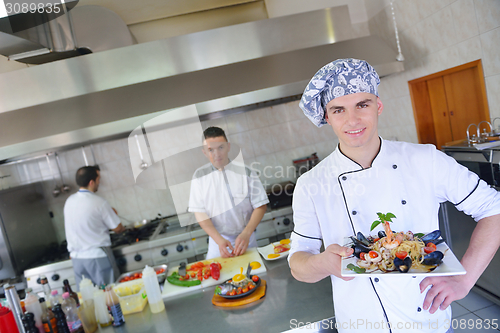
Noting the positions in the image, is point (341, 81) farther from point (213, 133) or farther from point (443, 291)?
point (213, 133)

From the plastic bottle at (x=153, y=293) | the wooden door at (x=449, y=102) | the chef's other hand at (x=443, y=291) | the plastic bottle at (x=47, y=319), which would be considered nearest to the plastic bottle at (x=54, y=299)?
the plastic bottle at (x=47, y=319)

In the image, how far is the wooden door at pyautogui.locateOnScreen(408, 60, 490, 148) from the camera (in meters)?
2.81

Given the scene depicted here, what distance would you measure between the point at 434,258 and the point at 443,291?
12 cm

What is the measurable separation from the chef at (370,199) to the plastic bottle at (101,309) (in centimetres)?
96

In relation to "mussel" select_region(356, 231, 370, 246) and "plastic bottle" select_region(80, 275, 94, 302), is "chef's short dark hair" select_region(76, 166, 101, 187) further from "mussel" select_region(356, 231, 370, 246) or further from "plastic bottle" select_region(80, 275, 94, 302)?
"mussel" select_region(356, 231, 370, 246)

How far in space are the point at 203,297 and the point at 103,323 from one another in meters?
0.46

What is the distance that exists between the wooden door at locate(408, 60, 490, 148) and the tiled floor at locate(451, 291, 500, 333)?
4.67 feet

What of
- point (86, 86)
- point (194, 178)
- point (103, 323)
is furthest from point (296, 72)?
point (103, 323)

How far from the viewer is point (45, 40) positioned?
7.52 feet

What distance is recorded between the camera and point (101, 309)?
1.52m

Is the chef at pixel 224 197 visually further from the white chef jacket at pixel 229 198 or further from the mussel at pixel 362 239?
the mussel at pixel 362 239

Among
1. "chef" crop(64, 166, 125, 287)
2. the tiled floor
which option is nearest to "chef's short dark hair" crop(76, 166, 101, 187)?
"chef" crop(64, 166, 125, 287)

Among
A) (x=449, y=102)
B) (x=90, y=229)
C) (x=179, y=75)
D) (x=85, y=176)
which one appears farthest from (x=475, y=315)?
(x=85, y=176)

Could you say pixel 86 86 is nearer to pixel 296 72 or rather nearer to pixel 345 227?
pixel 296 72
